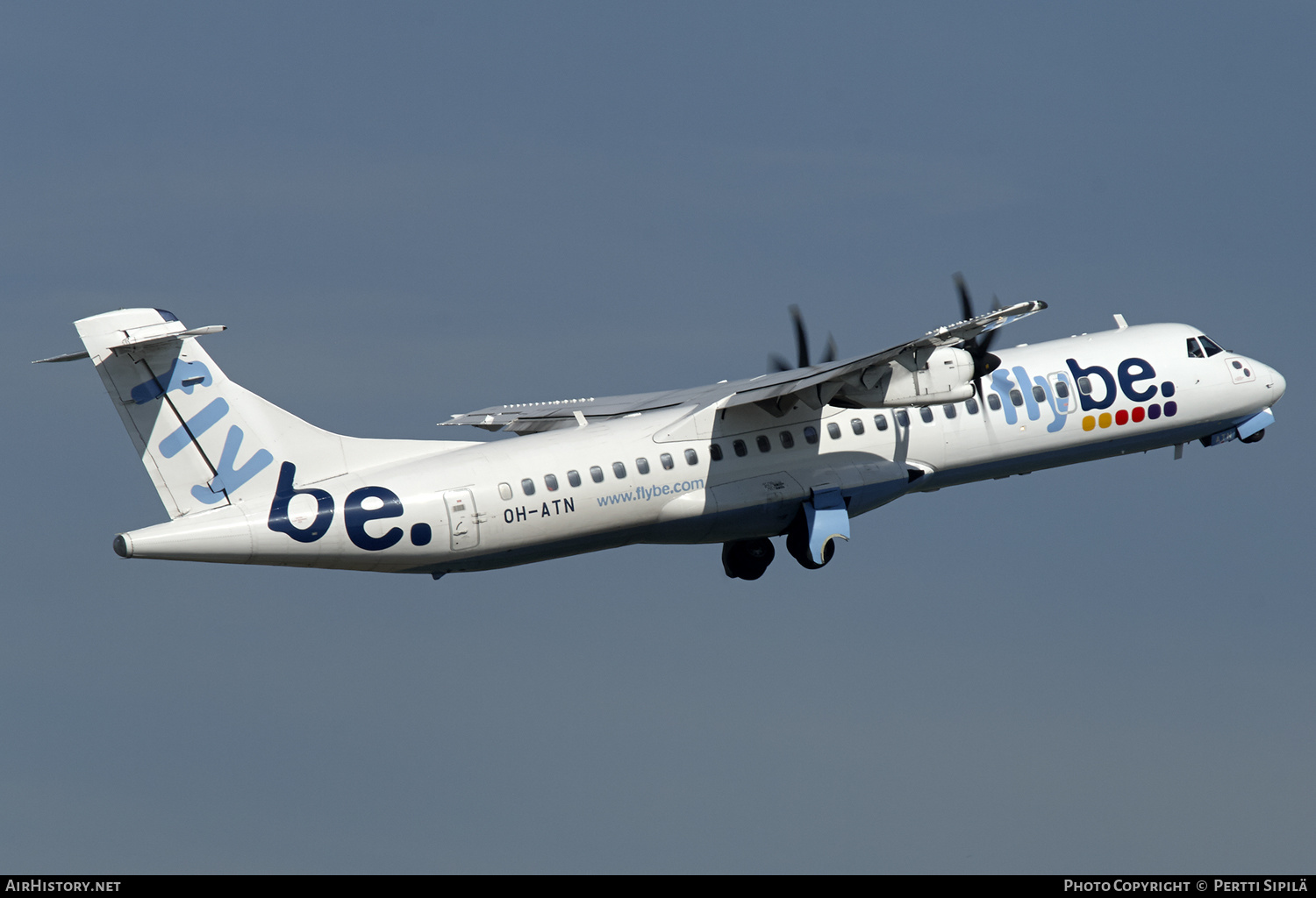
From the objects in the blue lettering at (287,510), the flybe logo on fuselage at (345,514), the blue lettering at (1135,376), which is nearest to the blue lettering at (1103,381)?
the blue lettering at (1135,376)

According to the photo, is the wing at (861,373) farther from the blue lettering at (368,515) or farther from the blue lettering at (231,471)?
the blue lettering at (231,471)

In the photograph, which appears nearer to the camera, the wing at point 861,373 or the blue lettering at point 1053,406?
the wing at point 861,373

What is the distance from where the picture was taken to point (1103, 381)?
3628cm

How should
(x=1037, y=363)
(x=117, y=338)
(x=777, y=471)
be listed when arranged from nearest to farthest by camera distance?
(x=117, y=338)
(x=777, y=471)
(x=1037, y=363)

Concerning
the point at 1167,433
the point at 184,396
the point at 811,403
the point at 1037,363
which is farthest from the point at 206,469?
the point at 1167,433

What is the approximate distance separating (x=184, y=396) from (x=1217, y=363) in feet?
70.9

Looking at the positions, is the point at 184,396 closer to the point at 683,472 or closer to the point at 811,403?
the point at 683,472

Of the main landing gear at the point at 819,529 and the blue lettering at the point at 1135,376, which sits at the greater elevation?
the blue lettering at the point at 1135,376

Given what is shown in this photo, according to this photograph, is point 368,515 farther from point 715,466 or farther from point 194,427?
point 715,466

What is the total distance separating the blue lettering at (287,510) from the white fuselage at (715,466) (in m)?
0.03

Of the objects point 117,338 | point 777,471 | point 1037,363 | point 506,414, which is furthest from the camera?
point 506,414

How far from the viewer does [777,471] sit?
1324 inches

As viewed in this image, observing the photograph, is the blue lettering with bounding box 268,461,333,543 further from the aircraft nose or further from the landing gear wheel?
the aircraft nose

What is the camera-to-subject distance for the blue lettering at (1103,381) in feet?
118
